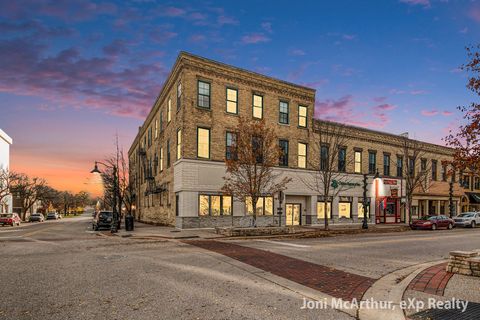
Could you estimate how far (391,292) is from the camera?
7.30m

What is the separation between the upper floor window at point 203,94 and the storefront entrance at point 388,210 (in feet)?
74.4

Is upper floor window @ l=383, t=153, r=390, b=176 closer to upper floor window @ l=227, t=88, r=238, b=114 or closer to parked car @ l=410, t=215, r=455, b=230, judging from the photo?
parked car @ l=410, t=215, r=455, b=230

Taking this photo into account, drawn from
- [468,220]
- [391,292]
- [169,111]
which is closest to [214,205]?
[169,111]

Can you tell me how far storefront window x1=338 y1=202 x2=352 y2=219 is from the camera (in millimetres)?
33719

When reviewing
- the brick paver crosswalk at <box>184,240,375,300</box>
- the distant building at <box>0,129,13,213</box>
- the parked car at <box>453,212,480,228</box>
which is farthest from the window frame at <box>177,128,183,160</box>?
Answer: the distant building at <box>0,129,13,213</box>

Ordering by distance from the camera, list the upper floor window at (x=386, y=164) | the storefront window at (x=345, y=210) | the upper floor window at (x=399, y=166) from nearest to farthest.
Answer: the storefront window at (x=345, y=210) → the upper floor window at (x=386, y=164) → the upper floor window at (x=399, y=166)

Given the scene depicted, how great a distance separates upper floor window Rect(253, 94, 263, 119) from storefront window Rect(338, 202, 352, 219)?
12849 mm

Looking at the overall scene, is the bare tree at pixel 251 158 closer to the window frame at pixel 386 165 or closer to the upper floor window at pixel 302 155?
the upper floor window at pixel 302 155

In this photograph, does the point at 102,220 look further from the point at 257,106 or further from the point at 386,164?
the point at 386,164

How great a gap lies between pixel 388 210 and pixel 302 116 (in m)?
16.0

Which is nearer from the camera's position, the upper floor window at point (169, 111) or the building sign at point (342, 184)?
the upper floor window at point (169, 111)

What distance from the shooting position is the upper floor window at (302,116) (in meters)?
31.6

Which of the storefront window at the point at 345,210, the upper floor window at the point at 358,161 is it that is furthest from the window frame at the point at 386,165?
the storefront window at the point at 345,210

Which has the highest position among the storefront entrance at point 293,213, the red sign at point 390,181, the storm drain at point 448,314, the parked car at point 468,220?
the red sign at point 390,181
